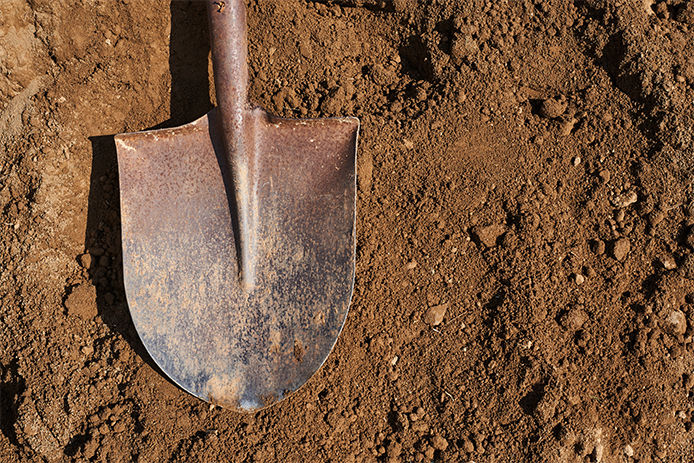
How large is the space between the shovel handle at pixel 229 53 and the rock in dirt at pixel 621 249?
145 centimetres

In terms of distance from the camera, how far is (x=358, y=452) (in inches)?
76.1

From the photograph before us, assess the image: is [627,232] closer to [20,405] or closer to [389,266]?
[389,266]

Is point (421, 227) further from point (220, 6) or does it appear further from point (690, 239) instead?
point (220, 6)

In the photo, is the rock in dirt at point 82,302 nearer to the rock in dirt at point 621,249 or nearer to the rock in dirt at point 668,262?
the rock in dirt at point 621,249

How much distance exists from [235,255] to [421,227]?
0.71 metres

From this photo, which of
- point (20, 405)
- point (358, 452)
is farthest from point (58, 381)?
point (358, 452)

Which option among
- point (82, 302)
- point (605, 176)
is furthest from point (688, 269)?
point (82, 302)

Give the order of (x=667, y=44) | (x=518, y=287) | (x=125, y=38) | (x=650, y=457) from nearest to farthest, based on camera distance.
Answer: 1. (x=650, y=457)
2. (x=518, y=287)
3. (x=667, y=44)
4. (x=125, y=38)

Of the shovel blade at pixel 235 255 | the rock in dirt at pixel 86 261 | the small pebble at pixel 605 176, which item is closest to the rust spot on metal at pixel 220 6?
the shovel blade at pixel 235 255

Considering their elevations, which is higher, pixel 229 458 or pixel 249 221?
pixel 249 221

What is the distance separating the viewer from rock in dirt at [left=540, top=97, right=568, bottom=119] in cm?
217

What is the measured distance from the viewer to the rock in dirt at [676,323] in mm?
1937

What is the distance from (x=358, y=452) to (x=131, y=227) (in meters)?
1.15

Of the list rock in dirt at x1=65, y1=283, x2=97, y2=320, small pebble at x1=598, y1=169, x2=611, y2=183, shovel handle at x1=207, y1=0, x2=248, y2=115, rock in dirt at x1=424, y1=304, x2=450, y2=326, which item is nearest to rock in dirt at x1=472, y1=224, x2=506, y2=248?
rock in dirt at x1=424, y1=304, x2=450, y2=326
